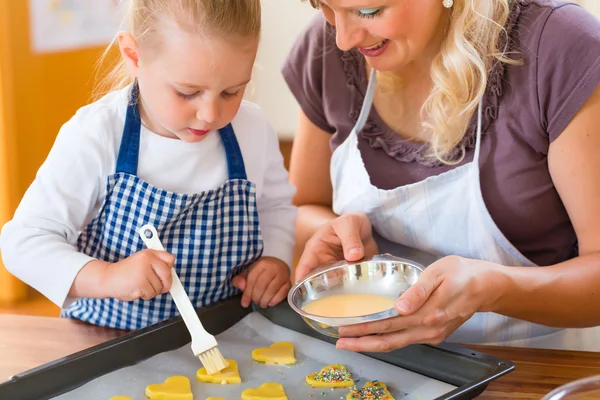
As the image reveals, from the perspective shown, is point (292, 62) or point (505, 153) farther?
point (292, 62)

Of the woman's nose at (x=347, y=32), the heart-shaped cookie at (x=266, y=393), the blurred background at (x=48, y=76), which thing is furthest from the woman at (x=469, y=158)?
the blurred background at (x=48, y=76)

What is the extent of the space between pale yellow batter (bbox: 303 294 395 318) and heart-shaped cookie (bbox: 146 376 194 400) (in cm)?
23

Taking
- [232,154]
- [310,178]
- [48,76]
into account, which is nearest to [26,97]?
[48,76]

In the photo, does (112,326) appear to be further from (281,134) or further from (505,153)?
(281,134)

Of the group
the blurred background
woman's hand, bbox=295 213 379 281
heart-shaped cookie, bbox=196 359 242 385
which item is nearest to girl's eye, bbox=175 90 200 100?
woman's hand, bbox=295 213 379 281

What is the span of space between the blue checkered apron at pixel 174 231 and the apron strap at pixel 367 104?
0.94 feet

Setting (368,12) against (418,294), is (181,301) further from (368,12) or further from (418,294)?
(368,12)

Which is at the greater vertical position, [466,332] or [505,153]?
[505,153]

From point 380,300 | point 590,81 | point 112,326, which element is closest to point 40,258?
point 112,326

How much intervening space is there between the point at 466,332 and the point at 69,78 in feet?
7.63

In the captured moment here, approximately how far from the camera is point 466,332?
5.08 ft

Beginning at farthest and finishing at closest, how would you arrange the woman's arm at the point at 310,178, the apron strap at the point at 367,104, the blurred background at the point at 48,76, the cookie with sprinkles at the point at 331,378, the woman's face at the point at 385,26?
1. the blurred background at the point at 48,76
2. the woman's arm at the point at 310,178
3. the apron strap at the point at 367,104
4. the woman's face at the point at 385,26
5. the cookie with sprinkles at the point at 331,378

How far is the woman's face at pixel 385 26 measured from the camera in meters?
1.33

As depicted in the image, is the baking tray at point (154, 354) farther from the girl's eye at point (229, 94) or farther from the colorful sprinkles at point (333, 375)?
the girl's eye at point (229, 94)
